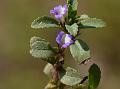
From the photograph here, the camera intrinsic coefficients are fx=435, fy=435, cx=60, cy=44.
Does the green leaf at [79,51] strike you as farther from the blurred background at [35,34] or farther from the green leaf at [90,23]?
the blurred background at [35,34]

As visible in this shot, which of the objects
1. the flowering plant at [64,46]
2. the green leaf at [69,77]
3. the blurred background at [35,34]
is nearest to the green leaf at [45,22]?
the flowering plant at [64,46]

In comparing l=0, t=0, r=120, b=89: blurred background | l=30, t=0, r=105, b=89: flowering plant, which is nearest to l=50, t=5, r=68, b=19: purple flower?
l=30, t=0, r=105, b=89: flowering plant

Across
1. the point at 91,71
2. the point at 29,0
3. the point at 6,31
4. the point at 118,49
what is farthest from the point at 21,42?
the point at 91,71

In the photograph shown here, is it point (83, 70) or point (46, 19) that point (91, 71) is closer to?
point (46, 19)

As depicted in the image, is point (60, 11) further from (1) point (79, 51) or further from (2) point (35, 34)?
(2) point (35, 34)

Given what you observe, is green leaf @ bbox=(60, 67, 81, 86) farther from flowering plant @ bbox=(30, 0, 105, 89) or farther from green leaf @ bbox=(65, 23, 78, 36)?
green leaf @ bbox=(65, 23, 78, 36)

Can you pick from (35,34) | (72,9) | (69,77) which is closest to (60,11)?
(72,9)
